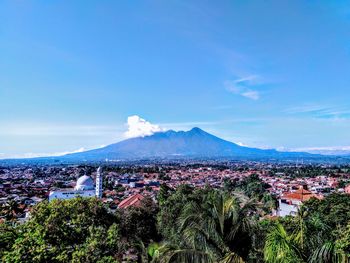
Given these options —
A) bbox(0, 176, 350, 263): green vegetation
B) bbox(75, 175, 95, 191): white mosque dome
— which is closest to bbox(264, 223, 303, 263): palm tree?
bbox(0, 176, 350, 263): green vegetation

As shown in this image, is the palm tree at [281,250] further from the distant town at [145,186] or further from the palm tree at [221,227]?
the distant town at [145,186]

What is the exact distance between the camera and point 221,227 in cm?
378

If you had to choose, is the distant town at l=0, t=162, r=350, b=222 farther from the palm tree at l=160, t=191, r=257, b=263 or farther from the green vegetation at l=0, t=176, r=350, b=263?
the palm tree at l=160, t=191, r=257, b=263

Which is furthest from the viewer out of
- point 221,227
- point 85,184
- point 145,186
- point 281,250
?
point 145,186

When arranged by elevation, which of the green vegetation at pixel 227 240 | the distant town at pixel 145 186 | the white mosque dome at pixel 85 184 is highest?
the green vegetation at pixel 227 240

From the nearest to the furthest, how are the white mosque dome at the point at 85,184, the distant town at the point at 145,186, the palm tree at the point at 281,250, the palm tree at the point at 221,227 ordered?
the palm tree at the point at 281,250
the palm tree at the point at 221,227
the distant town at the point at 145,186
the white mosque dome at the point at 85,184

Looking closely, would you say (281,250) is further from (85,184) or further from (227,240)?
(85,184)

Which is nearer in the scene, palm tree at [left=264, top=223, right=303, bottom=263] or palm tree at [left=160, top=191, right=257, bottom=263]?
palm tree at [left=264, top=223, right=303, bottom=263]

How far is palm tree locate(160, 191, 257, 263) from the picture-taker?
3566 mm

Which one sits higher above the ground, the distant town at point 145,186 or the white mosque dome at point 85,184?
the white mosque dome at point 85,184

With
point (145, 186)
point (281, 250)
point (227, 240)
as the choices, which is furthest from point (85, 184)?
point (281, 250)

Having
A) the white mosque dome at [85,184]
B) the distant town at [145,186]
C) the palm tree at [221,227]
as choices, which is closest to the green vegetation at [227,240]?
the palm tree at [221,227]

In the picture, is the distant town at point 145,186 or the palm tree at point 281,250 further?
the distant town at point 145,186

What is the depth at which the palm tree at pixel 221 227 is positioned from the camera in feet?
11.7
